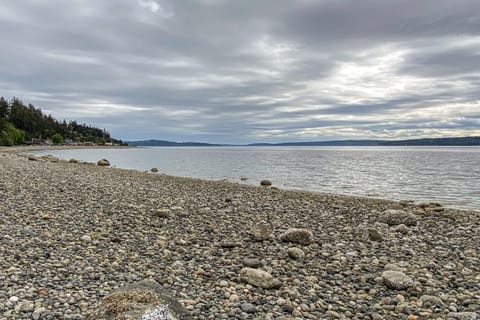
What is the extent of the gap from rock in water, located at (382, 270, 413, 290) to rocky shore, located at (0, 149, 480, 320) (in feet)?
0.06

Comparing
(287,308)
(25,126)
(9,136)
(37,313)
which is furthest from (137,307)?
(25,126)

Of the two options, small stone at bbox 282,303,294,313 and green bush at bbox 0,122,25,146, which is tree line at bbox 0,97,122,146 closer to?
green bush at bbox 0,122,25,146

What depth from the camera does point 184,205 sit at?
514 inches

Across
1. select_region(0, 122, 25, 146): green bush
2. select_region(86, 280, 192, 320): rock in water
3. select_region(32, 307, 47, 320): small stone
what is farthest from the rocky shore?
select_region(0, 122, 25, 146): green bush

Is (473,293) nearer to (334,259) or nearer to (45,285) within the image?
(334,259)

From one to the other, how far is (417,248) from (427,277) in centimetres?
227

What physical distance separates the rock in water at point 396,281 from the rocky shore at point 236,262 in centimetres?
2

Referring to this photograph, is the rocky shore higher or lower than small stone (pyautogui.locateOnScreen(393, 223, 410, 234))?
higher

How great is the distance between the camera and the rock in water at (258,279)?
5.68 metres

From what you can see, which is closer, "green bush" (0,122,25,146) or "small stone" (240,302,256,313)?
"small stone" (240,302,256,313)

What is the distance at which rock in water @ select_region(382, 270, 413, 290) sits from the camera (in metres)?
5.85

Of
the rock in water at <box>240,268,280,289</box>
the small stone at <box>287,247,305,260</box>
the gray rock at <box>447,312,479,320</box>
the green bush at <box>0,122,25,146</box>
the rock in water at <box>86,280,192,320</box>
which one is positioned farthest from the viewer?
the green bush at <box>0,122,25,146</box>

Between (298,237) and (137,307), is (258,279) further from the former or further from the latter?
(298,237)

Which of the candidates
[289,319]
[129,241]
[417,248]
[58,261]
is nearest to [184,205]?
[129,241]
